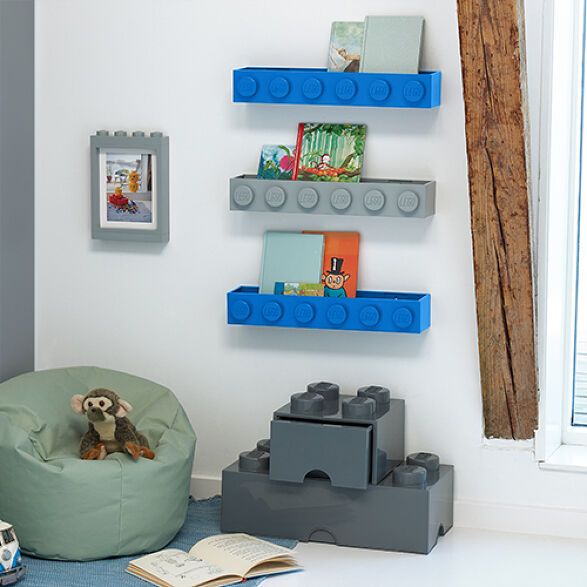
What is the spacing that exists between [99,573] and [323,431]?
61cm

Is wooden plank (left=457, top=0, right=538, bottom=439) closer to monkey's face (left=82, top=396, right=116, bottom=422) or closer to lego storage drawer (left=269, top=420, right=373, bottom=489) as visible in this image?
lego storage drawer (left=269, top=420, right=373, bottom=489)

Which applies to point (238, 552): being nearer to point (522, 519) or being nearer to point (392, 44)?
point (522, 519)

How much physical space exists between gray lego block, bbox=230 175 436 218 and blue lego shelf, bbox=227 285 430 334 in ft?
0.71

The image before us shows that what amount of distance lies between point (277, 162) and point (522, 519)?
1.10 meters

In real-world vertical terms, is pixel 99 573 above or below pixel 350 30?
below

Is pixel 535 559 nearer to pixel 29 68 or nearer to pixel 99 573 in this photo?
pixel 99 573

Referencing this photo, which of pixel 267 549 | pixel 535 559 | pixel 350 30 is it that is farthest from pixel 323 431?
pixel 350 30

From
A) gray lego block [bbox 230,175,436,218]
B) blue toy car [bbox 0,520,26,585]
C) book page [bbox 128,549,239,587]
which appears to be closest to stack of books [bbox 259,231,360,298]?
gray lego block [bbox 230,175,436,218]

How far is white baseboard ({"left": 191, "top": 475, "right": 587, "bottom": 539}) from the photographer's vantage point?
2.96 m

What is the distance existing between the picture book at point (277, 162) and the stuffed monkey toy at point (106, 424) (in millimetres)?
682

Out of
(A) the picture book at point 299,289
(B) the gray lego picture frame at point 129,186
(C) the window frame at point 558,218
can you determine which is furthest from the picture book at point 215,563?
(B) the gray lego picture frame at point 129,186

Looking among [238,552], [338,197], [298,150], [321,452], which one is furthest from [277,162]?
[238,552]

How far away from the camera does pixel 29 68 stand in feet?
10.5

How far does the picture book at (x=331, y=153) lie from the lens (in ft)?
9.71
